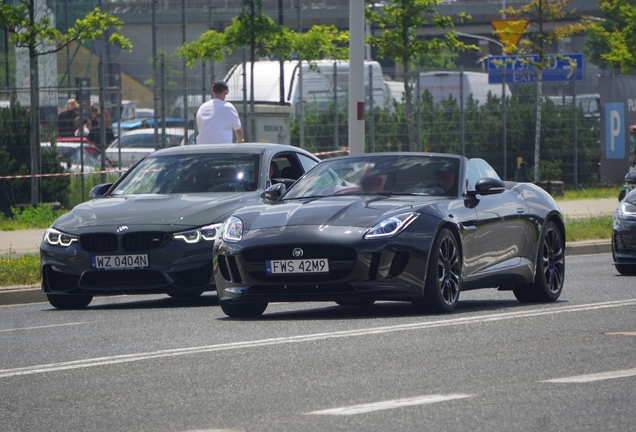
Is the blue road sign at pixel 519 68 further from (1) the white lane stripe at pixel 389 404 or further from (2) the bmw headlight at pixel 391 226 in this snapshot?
(1) the white lane stripe at pixel 389 404

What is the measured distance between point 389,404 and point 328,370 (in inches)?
45.2

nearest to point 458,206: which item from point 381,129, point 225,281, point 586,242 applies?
point 225,281

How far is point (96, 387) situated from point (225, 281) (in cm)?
323

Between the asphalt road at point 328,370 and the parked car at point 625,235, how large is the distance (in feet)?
13.1

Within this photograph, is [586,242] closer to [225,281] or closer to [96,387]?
[225,281]

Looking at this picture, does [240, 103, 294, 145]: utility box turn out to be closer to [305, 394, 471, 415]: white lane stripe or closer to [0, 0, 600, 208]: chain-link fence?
[0, 0, 600, 208]: chain-link fence

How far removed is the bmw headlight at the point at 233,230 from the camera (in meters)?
10.2

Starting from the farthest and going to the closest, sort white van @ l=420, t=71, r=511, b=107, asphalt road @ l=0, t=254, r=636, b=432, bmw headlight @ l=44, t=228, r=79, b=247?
white van @ l=420, t=71, r=511, b=107, bmw headlight @ l=44, t=228, r=79, b=247, asphalt road @ l=0, t=254, r=636, b=432

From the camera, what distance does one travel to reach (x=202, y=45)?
30.3m

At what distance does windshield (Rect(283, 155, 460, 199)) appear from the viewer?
10953 mm

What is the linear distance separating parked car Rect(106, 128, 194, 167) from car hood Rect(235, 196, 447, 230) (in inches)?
688

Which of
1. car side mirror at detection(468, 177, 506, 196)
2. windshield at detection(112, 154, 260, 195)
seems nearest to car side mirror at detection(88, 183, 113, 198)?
windshield at detection(112, 154, 260, 195)

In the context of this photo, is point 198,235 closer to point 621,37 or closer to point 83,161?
point 83,161

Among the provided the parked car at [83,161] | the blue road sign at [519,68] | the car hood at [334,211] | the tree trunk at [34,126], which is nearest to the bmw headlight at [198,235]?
the car hood at [334,211]
